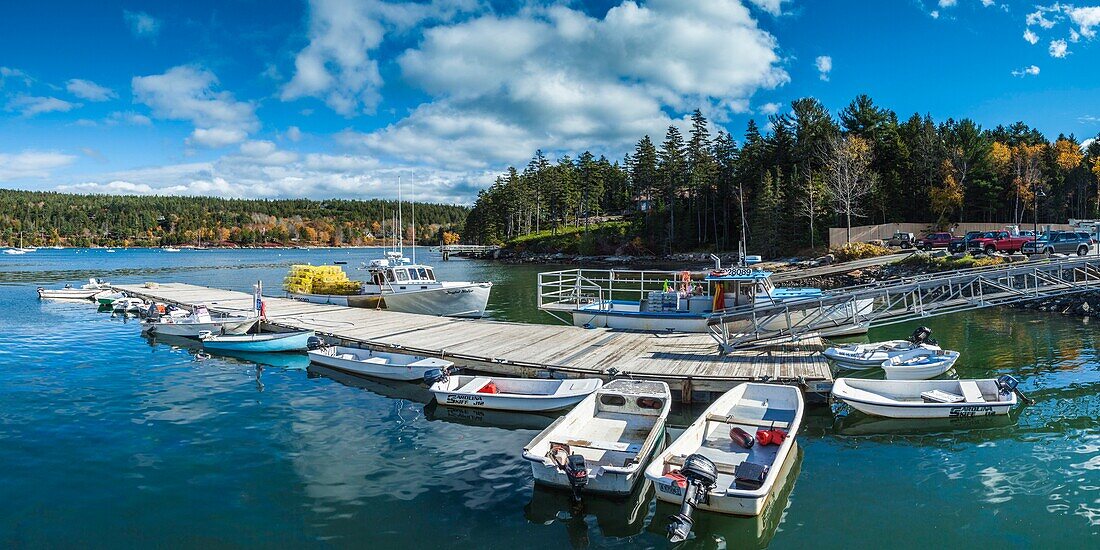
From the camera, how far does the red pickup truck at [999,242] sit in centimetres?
3891

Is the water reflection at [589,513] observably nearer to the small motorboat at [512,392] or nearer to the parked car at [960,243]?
the small motorboat at [512,392]

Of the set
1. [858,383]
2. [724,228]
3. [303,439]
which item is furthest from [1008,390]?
[724,228]

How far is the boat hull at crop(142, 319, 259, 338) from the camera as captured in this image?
2528 cm

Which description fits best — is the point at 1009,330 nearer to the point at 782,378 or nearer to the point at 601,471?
the point at 782,378

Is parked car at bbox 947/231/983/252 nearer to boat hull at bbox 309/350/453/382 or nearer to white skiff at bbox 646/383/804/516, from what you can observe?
white skiff at bbox 646/383/804/516

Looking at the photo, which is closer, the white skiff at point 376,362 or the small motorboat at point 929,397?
the small motorboat at point 929,397

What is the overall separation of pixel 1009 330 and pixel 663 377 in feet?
67.1

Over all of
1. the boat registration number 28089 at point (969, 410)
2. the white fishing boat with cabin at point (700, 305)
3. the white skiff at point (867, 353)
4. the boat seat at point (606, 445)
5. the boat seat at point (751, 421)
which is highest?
the white fishing boat with cabin at point (700, 305)

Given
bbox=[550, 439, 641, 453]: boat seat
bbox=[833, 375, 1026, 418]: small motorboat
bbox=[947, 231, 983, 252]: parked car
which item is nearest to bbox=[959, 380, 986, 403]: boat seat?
bbox=[833, 375, 1026, 418]: small motorboat

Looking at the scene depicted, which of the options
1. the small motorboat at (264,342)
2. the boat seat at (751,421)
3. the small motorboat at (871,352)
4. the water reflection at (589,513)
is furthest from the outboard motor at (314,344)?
the small motorboat at (871,352)

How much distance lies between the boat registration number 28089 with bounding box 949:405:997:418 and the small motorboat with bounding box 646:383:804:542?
13.4 feet

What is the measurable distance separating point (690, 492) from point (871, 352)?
12.5 meters

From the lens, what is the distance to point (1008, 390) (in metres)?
14.1

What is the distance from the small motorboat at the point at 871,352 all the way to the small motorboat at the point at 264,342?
1921 cm
